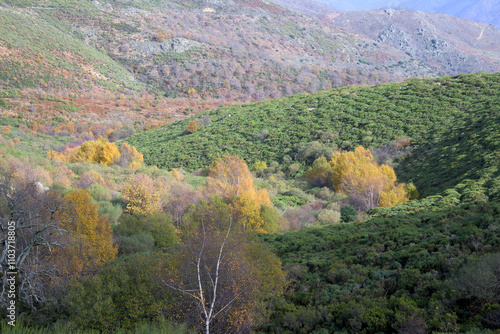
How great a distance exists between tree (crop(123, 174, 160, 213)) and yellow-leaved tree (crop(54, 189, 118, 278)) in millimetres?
4173

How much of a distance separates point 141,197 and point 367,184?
16051 millimetres

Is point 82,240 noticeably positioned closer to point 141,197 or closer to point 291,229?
point 141,197

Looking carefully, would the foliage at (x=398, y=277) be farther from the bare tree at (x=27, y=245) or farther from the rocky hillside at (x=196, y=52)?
the rocky hillside at (x=196, y=52)

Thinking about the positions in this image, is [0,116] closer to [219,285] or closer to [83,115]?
[83,115]

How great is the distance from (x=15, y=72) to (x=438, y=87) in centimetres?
7222

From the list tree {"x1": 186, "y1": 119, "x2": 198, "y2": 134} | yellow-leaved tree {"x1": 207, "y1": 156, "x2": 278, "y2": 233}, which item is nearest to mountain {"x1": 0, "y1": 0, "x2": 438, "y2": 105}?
tree {"x1": 186, "y1": 119, "x2": 198, "y2": 134}

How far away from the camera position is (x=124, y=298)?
9375mm

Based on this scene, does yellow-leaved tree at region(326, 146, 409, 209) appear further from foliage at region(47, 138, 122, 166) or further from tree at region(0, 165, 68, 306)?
foliage at region(47, 138, 122, 166)

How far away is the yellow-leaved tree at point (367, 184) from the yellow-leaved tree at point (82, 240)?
1691 centimetres

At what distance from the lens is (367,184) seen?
23.9 m

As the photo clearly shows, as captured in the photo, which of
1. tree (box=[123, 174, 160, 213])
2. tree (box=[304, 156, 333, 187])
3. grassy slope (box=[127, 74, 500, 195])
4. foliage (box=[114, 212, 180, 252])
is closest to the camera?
foliage (box=[114, 212, 180, 252])

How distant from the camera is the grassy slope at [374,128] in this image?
2550 centimetres

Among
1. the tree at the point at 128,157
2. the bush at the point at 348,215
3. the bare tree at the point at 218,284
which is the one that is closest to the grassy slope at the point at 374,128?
the tree at the point at 128,157

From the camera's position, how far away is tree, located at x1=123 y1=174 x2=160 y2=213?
21.7 meters
